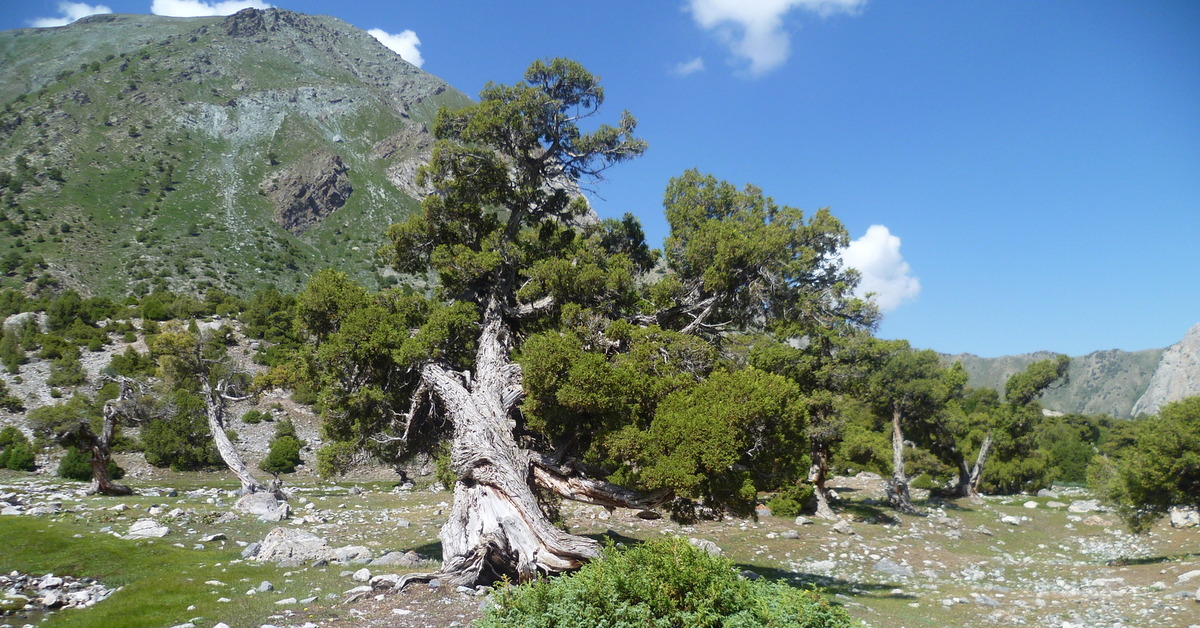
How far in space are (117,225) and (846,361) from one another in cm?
9933

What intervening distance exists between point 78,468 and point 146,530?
64.2 feet

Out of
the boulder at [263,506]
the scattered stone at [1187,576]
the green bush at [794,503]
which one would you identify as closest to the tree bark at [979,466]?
the green bush at [794,503]

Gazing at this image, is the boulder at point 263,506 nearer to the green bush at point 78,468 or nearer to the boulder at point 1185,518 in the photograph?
the green bush at point 78,468

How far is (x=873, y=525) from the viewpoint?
26.5m

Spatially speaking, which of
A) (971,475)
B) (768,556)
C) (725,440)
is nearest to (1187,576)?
(768,556)

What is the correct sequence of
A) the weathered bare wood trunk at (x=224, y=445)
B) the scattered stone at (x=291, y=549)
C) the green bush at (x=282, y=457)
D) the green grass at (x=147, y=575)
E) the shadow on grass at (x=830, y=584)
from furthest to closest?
the green bush at (x=282, y=457), the weathered bare wood trunk at (x=224, y=445), the shadow on grass at (x=830, y=584), the scattered stone at (x=291, y=549), the green grass at (x=147, y=575)

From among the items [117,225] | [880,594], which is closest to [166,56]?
[117,225]

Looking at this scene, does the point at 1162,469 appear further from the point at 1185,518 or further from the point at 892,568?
the point at 1185,518

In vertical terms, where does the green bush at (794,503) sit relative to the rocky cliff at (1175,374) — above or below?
below

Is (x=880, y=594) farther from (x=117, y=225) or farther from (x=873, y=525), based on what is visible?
(x=117, y=225)

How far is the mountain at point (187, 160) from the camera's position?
78750 mm

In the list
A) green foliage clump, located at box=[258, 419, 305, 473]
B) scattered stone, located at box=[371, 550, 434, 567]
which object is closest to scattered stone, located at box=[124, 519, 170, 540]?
scattered stone, located at box=[371, 550, 434, 567]

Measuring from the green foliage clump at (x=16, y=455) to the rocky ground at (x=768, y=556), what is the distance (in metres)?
4.54

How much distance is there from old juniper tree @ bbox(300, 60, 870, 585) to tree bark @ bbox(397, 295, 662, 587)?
4 centimetres
